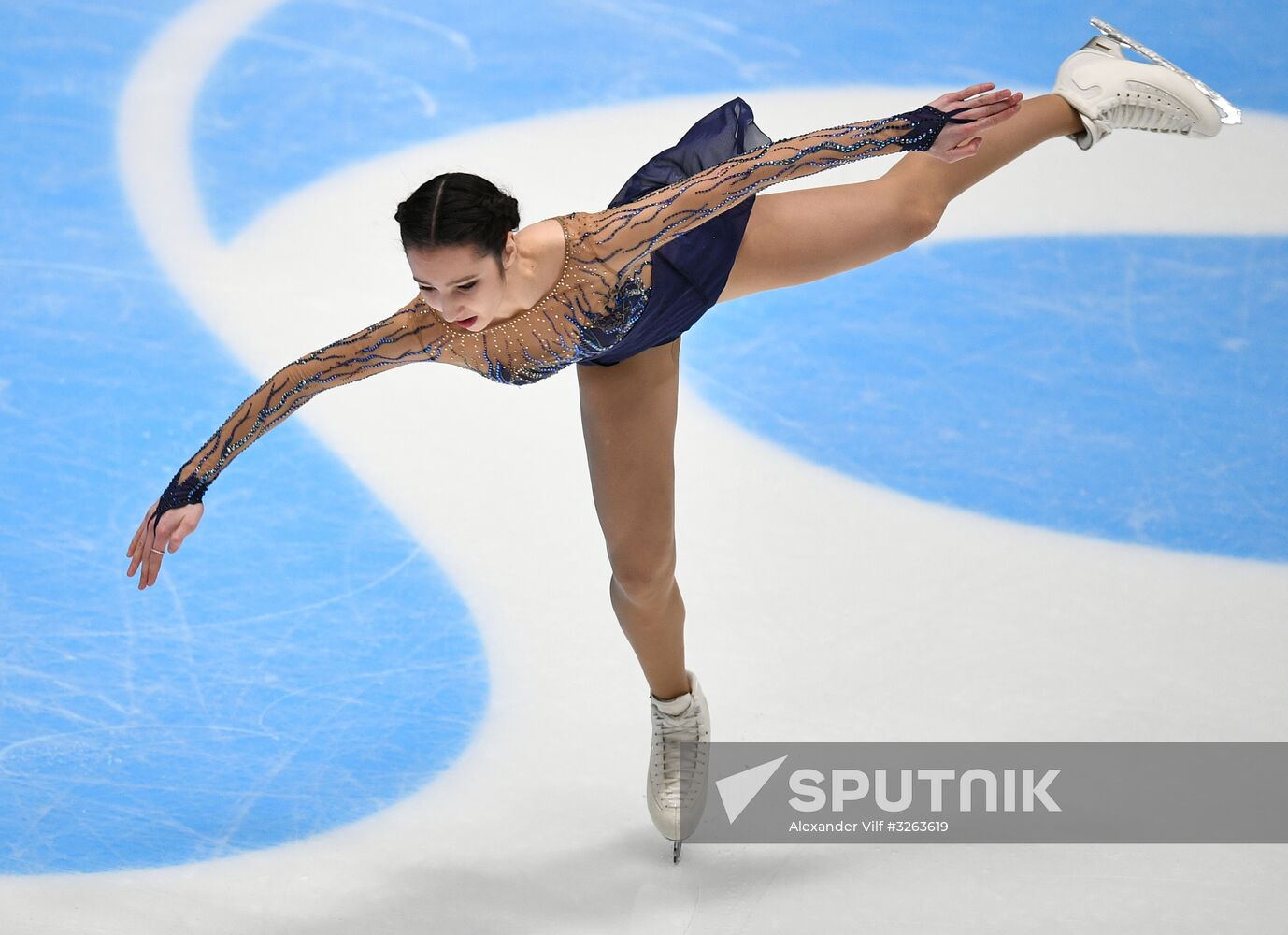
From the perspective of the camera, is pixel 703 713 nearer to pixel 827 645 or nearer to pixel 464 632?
pixel 827 645

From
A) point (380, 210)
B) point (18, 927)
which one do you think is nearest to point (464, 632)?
point (18, 927)

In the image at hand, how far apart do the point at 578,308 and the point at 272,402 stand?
590 millimetres

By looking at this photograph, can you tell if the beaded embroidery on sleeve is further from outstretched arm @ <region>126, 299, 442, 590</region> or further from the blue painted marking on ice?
the blue painted marking on ice

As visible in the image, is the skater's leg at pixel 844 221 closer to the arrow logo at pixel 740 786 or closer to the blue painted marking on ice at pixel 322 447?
the arrow logo at pixel 740 786

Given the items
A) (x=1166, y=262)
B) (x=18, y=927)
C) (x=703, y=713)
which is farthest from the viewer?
(x=1166, y=262)

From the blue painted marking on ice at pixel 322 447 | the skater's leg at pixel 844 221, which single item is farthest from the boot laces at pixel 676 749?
the skater's leg at pixel 844 221

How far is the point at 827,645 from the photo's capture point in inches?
153

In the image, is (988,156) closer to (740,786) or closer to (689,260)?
(689,260)

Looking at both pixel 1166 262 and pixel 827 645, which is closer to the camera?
pixel 827 645

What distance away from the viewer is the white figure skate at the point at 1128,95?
146 inches

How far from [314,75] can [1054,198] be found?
314 centimetres

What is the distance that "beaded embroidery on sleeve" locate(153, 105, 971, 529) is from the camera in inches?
110

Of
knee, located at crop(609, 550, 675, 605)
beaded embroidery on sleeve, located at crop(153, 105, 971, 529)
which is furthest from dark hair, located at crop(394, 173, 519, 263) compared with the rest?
knee, located at crop(609, 550, 675, 605)

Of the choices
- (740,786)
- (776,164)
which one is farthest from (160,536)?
(740,786)
